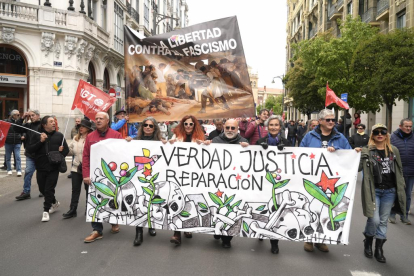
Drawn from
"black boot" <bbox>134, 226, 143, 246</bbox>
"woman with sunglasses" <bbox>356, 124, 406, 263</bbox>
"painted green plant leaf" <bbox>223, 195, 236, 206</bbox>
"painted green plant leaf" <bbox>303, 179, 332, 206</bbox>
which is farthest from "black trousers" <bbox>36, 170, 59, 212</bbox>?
"woman with sunglasses" <bbox>356, 124, 406, 263</bbox>

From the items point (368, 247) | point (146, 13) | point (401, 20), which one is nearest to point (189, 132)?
point (368, 247)

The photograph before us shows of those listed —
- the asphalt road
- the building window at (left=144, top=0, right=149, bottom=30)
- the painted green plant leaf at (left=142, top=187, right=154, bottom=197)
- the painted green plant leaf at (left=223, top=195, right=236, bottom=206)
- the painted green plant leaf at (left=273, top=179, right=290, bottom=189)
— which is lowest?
the asphalt road

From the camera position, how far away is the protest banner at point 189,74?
539 cm

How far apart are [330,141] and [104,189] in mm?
3130

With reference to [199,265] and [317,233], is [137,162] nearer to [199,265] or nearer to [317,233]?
[199,265]

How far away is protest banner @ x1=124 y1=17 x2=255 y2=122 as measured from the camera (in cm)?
539

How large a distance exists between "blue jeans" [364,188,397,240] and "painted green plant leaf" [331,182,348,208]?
42 centimetres

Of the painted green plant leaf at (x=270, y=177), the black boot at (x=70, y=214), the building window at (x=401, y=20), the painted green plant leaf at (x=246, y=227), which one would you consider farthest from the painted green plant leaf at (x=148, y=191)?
the building window at (x=401, y=20)

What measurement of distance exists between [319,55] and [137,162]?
768 inches

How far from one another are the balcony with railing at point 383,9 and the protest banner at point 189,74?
2318cm

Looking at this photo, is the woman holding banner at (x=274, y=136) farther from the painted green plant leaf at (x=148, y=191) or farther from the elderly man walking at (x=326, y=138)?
the painted green plant leaf at (x=148, y=191)

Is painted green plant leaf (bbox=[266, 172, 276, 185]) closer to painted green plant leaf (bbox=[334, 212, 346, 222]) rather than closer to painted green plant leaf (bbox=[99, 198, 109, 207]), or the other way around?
painted green plant leaf (bbox=[334, 212, 346, 222])

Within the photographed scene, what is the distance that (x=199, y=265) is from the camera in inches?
168

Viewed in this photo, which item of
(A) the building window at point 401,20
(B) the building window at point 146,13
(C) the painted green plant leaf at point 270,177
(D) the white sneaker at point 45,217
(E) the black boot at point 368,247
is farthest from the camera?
(B) the building window at point 146,13
